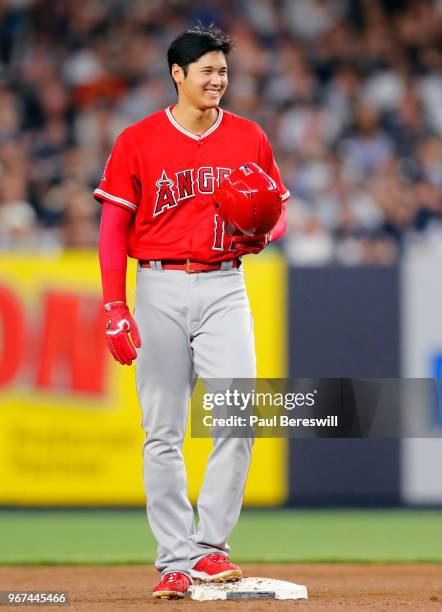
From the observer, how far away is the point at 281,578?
18.1 ft

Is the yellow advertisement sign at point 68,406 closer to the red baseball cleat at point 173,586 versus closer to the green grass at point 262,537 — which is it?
the green grass at point 262,537

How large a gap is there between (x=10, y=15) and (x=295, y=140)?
3.11 meters

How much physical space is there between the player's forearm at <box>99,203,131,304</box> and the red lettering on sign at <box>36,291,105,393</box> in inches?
137

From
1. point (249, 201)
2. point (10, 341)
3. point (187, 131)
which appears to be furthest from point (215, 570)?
point (10, 341)

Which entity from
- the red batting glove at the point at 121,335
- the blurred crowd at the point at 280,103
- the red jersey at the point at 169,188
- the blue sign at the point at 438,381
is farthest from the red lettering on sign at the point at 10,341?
the red batting glove at the point at 121,335

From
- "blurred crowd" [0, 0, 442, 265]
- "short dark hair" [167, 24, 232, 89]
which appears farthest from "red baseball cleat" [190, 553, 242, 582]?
"blurred crowd" [0, 0, 442, 265]

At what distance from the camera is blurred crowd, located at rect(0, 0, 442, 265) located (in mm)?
9570

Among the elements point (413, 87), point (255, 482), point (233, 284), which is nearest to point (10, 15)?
point (413, 87)

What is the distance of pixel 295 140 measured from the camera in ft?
35.2

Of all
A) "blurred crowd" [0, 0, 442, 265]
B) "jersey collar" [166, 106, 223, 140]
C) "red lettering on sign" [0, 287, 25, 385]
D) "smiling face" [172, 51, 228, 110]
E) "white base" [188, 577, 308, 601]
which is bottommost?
"white base" [188, 577, 308, 601]

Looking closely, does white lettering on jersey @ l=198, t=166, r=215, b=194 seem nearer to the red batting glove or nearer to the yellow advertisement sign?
the red batting glove

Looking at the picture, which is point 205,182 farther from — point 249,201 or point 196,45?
point 196,45

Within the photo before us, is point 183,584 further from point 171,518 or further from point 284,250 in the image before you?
point 284,250

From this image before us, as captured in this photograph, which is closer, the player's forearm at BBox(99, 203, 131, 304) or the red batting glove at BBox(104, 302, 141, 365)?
the red batting glove at BBox(104, 302, 141, 365)
